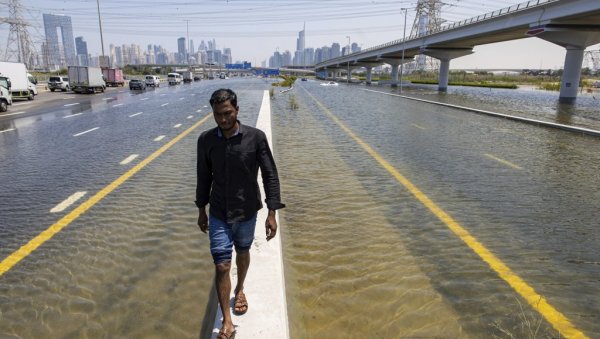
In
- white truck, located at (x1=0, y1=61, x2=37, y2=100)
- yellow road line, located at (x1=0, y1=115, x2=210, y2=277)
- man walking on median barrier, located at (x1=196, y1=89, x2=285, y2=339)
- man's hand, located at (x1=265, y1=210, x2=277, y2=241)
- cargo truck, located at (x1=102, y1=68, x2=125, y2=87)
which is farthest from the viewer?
cargo truck, located at (x1=102, y1=68, x2=125, y2=87)

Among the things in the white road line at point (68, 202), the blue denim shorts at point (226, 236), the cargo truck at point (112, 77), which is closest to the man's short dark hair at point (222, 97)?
the blue denim shorts at point (226, 236)

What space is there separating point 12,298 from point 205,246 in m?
1.97

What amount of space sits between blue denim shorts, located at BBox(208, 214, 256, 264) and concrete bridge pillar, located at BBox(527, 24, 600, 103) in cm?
4380

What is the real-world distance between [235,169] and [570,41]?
4702cm

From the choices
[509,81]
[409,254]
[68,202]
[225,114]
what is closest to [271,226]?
[225,114]

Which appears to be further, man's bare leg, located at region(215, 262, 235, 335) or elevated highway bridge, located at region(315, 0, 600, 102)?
elevated highway bridge, located at region(315, 0, 600, 102)

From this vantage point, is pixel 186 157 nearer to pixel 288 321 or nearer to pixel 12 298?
pixel 12 298

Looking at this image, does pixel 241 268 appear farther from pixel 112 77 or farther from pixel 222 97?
pixel 112 77

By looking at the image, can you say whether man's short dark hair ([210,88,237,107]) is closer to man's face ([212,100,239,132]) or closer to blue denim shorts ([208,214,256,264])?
man's face ([212,100,239,132])

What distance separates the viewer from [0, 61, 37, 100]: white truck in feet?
100

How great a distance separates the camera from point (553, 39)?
1585 inches

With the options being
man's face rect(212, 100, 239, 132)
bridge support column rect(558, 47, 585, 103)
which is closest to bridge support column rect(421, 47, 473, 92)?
bridge support column rect(558, 47, 585, 103)

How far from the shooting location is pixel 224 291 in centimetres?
330

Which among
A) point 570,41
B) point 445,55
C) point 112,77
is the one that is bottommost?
point 112,77
